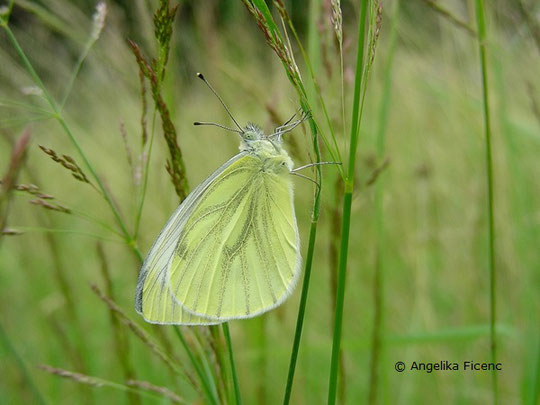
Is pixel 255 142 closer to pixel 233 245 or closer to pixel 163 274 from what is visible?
pixel 233 245

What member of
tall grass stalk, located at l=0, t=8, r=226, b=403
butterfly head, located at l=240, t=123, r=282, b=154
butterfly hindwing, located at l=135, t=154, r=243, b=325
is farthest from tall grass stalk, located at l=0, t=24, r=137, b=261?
butterfly head, located at l=240, t=123, r=282, b=154

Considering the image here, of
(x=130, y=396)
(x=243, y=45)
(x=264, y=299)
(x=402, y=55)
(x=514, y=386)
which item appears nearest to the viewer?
(x=264, y=299)

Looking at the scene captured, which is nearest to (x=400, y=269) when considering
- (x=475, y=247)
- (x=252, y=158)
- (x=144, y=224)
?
(x=475, y=247)

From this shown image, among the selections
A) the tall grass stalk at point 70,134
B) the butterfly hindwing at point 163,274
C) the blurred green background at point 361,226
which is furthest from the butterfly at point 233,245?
the tall grass stalk at point 70,134

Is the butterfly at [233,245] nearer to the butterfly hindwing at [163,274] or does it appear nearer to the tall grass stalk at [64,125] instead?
the butterfly hindwing at [163,274]

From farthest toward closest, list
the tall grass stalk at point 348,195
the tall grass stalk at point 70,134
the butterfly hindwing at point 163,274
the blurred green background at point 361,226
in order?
the blurred green background at point 361,226
the butterfly hindwing at point 163,274
the tall grass stalk at point 70,134
the tall grass stalk at point 348,195

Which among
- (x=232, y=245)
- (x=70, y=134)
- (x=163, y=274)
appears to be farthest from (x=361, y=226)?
(x=70, y=134)

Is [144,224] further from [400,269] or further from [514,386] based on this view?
[514,386]

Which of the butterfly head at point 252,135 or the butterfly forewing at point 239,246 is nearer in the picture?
the butterfly forewing at point 239,246
